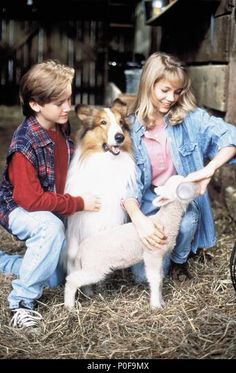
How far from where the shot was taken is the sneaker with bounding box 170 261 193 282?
325 cm

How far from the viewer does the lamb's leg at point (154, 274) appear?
8.98 ft

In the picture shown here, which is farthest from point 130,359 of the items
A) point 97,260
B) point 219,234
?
point 219,234

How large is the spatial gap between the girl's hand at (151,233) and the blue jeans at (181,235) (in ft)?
0.91

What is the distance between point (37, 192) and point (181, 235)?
876mm

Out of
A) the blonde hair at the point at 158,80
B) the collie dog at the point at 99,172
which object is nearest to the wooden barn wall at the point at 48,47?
the blonde hair at the point at 158,80

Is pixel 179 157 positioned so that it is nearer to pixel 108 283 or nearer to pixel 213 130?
pixel 213 130

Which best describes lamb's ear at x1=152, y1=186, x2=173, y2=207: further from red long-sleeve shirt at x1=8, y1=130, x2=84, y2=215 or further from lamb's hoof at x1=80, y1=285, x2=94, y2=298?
lamb's hoof at x1=80, y1=285, x2=94, y2=298

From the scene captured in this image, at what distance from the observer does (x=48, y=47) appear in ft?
32.8

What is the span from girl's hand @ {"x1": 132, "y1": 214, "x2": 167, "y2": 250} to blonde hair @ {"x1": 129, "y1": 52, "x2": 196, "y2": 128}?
0.61 m

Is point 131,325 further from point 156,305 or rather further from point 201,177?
point 201,177

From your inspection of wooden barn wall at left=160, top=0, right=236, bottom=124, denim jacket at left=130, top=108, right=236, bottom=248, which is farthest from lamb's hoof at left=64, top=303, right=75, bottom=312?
wooden barn wall at left=160, top=0, right=236, bottom=124

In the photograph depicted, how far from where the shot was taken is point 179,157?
119 inches

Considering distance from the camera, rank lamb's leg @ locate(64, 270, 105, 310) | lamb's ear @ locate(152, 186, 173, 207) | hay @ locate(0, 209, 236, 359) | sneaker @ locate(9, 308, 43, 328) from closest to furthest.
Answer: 1. hay @ locate(0, 209, 236, 359)
2. lamb's ear @ locate(152, 186, 173, 207)
3. sneaker @ locate(9, 308, 43, 328)
4. lamb's leg @ locate(64, 270, 105, 310)

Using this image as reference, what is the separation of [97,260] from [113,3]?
25.7ft
